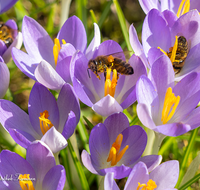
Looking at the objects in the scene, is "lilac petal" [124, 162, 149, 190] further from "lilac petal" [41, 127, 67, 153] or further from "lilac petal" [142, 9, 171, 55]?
"lilac petal" [142, 9, 171, 55]

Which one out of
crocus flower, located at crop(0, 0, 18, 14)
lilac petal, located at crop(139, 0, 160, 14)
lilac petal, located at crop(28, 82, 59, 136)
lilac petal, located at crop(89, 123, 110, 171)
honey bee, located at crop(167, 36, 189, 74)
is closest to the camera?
lilac petal, located at crop(89, 123, 110, 171)

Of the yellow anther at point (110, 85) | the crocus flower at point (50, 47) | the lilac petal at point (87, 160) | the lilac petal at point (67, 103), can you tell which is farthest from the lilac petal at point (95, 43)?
the lilac petal at point (87, 160)

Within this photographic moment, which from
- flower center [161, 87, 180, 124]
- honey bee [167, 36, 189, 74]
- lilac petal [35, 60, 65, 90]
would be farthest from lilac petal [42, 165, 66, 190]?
honey bee [167, 36, 189, 74]

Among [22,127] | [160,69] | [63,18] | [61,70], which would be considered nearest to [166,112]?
[160,69]

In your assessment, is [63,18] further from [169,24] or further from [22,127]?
[22,127]

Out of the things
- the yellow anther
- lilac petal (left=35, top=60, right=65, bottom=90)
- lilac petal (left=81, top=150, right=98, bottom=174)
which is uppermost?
lilac petal (left=35, top=60, right=65, bottom=90)

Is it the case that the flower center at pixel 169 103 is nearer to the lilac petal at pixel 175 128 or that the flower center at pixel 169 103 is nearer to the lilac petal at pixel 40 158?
the lilac petal at pixel 175 128

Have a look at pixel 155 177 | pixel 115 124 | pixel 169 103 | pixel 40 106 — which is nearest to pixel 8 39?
pixel 40 106
